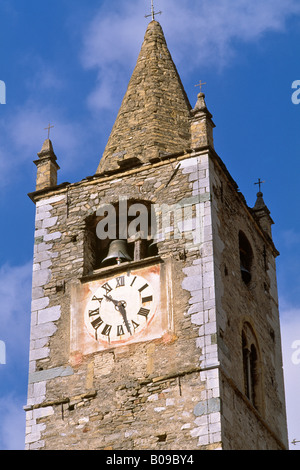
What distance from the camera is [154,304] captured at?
30828 mm

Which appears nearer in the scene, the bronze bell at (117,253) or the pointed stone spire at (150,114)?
the bronze bell at (117,253)

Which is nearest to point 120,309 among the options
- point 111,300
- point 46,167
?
point 111,300

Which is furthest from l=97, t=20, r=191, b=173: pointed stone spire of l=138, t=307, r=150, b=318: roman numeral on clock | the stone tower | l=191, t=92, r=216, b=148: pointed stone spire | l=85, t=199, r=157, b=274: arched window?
l=138, t=307, r=150, b=318: roman numeral on clock

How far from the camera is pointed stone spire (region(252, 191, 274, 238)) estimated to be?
35.7 meters

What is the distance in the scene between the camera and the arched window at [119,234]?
32.2 meters

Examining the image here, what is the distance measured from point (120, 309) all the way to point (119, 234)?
7.57ft

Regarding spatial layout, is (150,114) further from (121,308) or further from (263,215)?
(121,308)

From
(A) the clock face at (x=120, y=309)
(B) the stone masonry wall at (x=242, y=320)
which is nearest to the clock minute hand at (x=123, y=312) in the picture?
(A) the clock face at (x=120, y=309)

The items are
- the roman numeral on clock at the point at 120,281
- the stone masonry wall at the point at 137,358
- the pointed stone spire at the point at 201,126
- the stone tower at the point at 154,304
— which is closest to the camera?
the stone masonry wall at the point at 137,358

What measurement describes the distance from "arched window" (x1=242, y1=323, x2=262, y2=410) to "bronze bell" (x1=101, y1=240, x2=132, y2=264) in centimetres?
281

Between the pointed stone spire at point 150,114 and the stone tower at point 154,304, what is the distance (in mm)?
54

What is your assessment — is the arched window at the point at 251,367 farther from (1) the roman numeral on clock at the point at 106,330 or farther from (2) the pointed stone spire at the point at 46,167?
(2) the pointed stone spire at the point at 46,167

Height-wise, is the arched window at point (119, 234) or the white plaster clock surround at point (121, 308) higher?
the arched window at point (119, 234)

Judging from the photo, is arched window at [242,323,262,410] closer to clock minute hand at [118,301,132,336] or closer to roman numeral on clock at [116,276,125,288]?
clock minute hand at [118,301,132,336]
